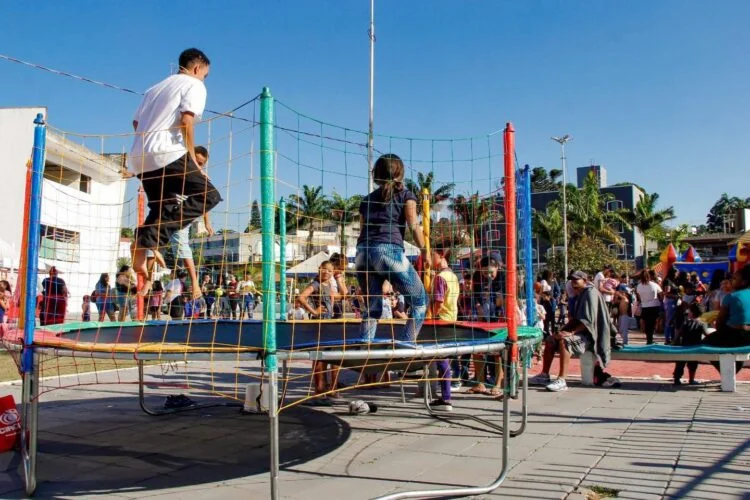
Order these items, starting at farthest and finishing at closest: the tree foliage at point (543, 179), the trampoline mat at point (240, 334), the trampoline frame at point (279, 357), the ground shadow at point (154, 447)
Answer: the tree foliage at point (543, 179) < the trampoline mat at point (240, 334) < the ground shadow at point (154, 447) < the trampoline frame at point (279, 357)

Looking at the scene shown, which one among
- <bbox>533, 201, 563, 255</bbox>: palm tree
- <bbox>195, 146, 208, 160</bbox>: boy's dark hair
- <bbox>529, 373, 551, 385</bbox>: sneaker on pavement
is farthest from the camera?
<bbox>533, 201, 563, 255</bbox>: palm tree

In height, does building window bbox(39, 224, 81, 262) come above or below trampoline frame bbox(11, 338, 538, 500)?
above

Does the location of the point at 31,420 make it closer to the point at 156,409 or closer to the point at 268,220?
the point at 268,220

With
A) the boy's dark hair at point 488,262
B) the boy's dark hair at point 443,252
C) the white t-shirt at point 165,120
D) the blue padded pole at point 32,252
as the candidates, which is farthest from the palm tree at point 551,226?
the blue padded pole at point 32,252

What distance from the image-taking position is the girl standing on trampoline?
4.50 meters

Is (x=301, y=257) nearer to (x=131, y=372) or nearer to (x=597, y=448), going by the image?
(x=131, y=372)

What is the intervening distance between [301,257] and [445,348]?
4.91 meters

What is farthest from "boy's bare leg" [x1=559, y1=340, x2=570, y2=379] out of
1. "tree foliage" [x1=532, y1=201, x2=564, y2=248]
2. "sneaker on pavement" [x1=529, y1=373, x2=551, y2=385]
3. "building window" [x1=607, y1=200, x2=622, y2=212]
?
"building window" [x1=607, y1=200, x2=622, y2=212]

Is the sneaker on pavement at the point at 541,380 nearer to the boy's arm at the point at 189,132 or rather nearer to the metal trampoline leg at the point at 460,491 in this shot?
the metal trampoline leg at the point at 460,491

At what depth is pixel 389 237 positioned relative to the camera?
450 centimetres

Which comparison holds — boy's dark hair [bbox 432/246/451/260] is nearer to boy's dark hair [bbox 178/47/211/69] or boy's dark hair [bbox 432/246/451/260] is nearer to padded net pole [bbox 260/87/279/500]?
boy's dark hair [bbox 178/47/211/69]

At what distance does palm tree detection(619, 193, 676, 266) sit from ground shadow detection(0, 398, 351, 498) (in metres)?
44.3

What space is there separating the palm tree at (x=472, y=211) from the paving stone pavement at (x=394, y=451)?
5.16ft

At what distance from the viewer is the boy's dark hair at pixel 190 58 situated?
4520mm
